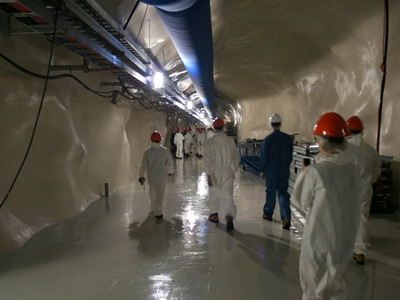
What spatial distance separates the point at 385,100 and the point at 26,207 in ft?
18.8

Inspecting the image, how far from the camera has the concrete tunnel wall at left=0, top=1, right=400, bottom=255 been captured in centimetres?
387

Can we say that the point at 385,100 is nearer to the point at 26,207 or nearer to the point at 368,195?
the point at 368,195

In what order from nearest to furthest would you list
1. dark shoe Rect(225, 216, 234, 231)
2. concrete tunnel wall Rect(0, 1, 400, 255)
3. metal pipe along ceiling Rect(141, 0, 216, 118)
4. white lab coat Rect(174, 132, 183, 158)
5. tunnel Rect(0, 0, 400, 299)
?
metal pipe along ceiling Rect(141, 0, 216, 118) < tunnel Rect(0, 0, 400, 299) < concrete tunnel wall Rect(0, 1, 400, 255) < dark shoe Rect(225, 216, 234, 231) < white lab coat Rect(174, 132, 183, 158)

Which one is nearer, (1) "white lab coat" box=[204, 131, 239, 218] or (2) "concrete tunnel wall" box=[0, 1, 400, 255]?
(2) "concrete tunnel wall" box=[0, 1, 400, 255]

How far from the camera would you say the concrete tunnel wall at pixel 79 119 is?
3.87m

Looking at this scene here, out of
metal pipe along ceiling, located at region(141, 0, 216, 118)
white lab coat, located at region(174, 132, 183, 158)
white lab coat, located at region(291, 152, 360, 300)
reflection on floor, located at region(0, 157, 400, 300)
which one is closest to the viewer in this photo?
white lab coat, located at region(291, 152, 360, 300)

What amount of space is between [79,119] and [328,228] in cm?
510

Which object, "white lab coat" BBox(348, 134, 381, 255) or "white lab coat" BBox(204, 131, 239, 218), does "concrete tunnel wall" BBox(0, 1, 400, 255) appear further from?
"white lab coat" BBox(204, 131, 239, 218)

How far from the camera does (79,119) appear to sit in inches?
231

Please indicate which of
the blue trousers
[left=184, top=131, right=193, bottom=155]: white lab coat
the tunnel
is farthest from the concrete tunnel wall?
[left=184, top=131, right=193, bottom=155]: white lab coat

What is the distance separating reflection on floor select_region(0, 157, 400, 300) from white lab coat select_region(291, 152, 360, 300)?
0.73m

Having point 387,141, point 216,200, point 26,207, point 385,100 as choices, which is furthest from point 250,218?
point 26,207

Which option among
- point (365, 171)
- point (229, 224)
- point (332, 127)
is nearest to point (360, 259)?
point (365, 171)

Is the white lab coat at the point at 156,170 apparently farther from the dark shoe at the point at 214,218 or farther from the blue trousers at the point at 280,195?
the blue trousers at the point at 280,195
